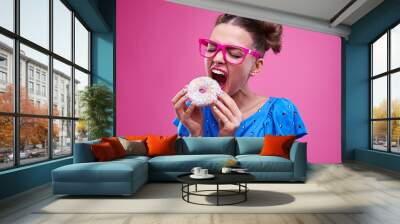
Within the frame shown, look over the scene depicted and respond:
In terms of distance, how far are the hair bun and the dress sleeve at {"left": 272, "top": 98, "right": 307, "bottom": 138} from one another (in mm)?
1090

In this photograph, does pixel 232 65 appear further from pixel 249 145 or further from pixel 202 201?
pixel 202 201

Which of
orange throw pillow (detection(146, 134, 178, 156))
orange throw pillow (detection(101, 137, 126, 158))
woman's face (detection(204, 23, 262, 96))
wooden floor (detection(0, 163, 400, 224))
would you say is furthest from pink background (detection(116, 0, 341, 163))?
wooden floor (detection(0, 163, 400, 224))

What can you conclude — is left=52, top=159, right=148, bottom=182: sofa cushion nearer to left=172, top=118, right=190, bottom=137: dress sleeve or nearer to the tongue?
left=172, top=118, right=190, bottom=137: dress sleeve

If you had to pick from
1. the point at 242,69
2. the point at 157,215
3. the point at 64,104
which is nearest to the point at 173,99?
the point at 242,69

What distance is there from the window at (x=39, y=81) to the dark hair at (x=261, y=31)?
2993 mm

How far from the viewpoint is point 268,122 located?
7562mm

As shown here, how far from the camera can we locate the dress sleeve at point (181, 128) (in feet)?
25.0

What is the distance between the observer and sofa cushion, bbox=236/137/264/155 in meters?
6.35

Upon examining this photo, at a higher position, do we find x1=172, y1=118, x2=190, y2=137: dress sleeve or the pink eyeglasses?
the pink eyeglasses

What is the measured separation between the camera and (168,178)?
5.58 metres

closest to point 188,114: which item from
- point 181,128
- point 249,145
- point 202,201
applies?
point 181,128

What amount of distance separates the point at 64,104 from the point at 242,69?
337cm

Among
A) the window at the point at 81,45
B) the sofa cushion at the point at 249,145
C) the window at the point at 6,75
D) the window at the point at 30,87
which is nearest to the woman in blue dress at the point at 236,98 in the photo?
the sofa cushion at the point at 249,145

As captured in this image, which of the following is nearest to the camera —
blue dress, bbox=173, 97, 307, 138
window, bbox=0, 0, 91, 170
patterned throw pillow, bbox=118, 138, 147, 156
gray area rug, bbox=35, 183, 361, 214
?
gray area rug, bbox=35, 183, 361, 214
